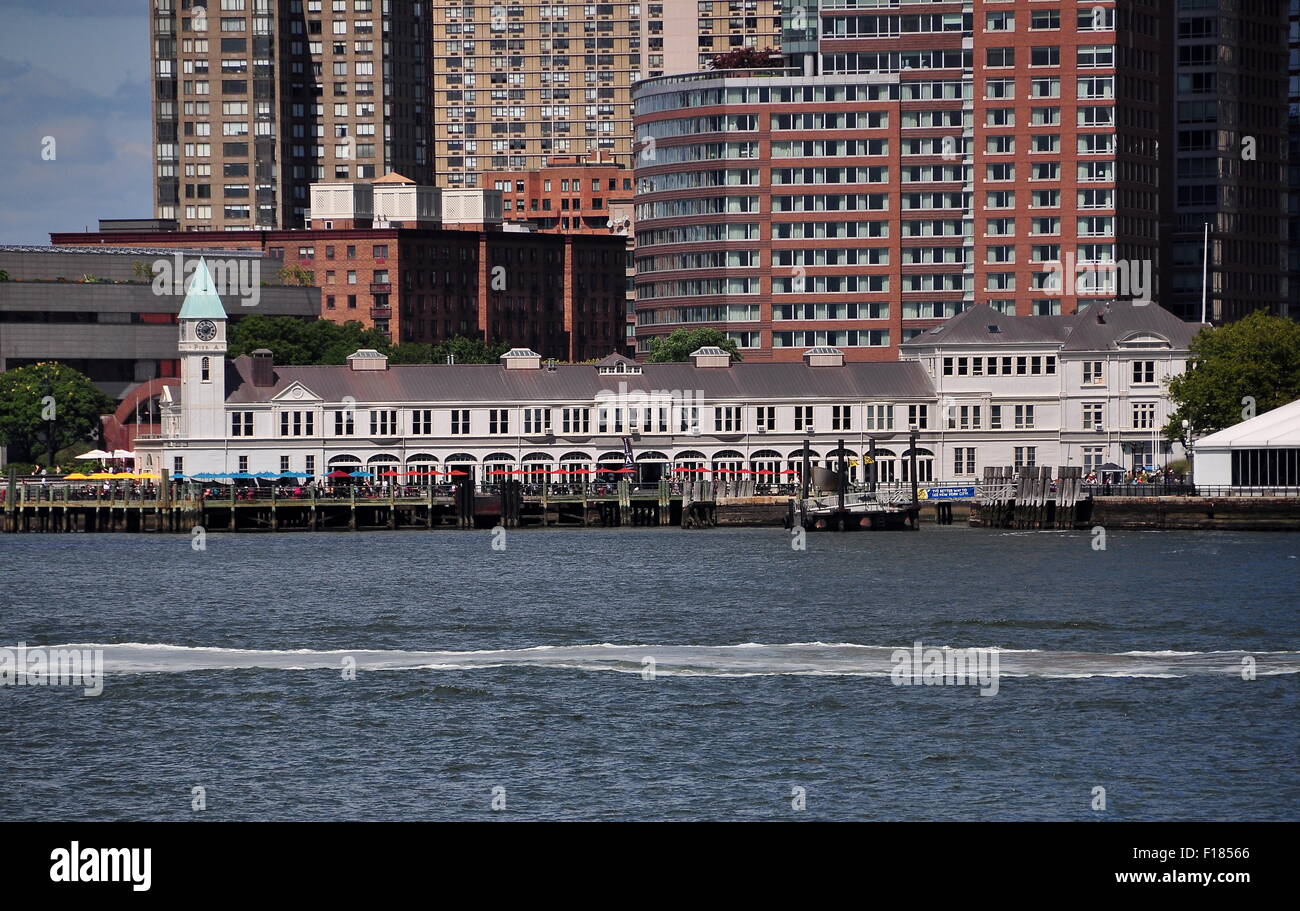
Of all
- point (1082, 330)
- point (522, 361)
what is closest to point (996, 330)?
point (1082, 330)

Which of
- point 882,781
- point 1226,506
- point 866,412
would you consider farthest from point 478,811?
point 866,412

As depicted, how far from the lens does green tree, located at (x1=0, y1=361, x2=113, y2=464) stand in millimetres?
176875

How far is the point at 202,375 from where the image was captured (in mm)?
150875

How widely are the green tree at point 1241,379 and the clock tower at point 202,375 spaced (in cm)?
6691

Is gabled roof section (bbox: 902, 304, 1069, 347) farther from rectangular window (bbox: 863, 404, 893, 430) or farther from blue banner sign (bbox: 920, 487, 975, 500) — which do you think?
blue banner sign (bbox: 920, 487, 975, 500)

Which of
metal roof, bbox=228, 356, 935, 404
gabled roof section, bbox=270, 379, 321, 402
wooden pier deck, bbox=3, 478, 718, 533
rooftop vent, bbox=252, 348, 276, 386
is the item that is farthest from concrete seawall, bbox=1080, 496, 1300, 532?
rooftop vent, bbox=252, 348, 276, 386

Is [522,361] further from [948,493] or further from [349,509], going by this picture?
[948,493]

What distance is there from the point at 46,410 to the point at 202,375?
28.6 meters

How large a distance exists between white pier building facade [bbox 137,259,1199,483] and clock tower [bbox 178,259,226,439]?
0.10 metres

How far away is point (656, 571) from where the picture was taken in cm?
9781

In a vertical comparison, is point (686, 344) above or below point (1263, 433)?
above
